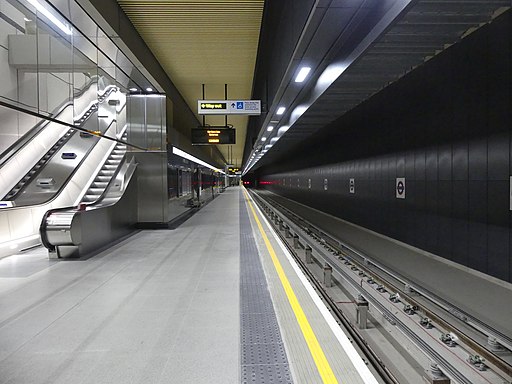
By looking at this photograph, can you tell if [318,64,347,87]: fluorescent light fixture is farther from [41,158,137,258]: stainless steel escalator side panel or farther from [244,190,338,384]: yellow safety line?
[41,158,137,258]: stainless steel escalator side panel

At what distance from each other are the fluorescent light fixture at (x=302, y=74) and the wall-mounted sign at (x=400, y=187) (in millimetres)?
3658

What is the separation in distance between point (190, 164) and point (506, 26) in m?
11.7

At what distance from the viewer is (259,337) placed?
2.99m

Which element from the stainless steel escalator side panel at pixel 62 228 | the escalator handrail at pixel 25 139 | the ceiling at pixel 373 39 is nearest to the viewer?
the ceiling at pixel 373 39

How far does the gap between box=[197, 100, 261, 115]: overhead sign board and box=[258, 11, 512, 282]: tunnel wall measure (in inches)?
120

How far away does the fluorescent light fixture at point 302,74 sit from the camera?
7037 millimetres

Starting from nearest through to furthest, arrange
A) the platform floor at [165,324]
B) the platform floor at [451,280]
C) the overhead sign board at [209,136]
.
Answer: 1. the platform floor at [165,324]
2. the platform floor at [451,280]
3. the overhead sign board at [209,136]

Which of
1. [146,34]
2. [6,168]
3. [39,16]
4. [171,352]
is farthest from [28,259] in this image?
[146,34]

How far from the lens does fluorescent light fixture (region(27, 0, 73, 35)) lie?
487 centimetres

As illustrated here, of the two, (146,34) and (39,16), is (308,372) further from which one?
(146,34)

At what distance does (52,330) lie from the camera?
3223 millimetres

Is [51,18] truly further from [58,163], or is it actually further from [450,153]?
[450,153]

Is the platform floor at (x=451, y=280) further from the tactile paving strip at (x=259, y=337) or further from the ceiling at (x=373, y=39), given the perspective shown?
the ceiling at (x=373, y=39)

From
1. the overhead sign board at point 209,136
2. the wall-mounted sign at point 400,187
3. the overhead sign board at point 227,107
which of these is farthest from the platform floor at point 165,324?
the overhead sign board at point 209,136
